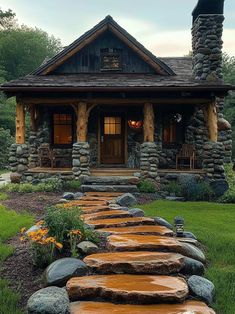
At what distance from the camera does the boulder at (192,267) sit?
536 cm

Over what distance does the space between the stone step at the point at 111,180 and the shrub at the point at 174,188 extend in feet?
3.53

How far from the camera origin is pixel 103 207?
9.34 m

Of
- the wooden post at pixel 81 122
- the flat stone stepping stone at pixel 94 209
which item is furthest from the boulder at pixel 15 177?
the flat stone stepping stone at pixel 94 209

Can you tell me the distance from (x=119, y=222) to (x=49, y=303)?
3.48 metres

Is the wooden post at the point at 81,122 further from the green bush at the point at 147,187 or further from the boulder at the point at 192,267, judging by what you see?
the boulder at the point at 192,267

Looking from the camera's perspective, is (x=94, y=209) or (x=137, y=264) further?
(x=94, y=209)

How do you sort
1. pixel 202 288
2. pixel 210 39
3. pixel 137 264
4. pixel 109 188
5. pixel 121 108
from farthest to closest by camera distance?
pixel 121 108, pixel 210 39, pixel 109 188, pixel 137 264, pixel 202 288

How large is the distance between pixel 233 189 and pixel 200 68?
5.27 metres

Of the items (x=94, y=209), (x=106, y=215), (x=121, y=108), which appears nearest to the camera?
(x=106, y=215)

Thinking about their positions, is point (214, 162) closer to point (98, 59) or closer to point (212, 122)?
point (212, 122)

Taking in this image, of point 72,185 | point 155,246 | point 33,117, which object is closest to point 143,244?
point 155,246

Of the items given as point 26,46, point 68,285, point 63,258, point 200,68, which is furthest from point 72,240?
point 26,46

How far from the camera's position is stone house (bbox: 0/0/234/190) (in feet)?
46.6

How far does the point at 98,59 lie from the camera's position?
1658 cm
